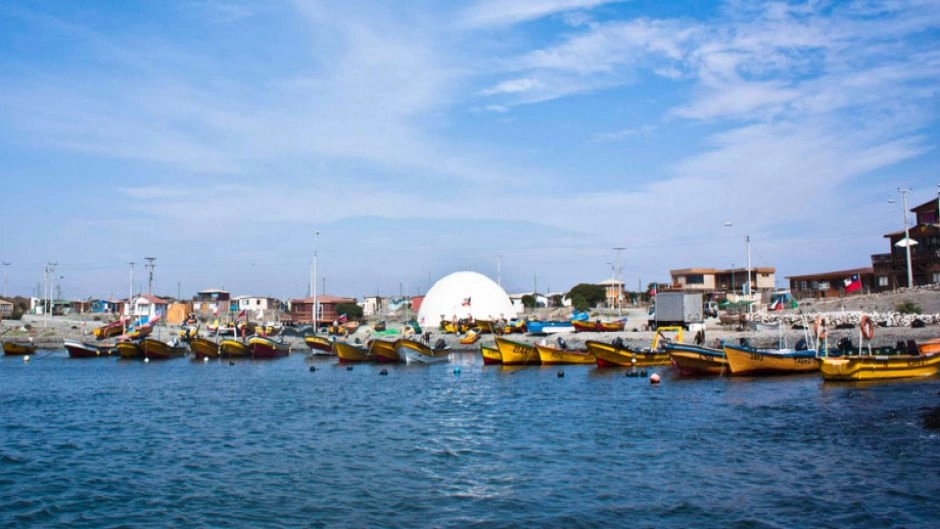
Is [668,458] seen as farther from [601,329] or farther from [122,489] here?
[601,329]

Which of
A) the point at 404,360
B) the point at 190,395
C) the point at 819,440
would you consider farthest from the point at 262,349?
the point at 819,440

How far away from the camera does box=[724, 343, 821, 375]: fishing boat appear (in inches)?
1266

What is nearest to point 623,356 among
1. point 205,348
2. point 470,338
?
point 470,338

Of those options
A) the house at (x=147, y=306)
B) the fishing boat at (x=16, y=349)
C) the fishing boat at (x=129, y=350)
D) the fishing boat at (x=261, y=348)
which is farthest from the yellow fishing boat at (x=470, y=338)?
the house at (x=147, y=306)

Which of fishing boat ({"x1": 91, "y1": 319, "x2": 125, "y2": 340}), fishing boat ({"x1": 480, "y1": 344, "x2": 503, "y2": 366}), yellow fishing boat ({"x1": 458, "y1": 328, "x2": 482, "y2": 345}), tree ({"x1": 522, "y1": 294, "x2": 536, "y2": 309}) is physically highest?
tree ({"x1": 522, "y1": 294, "x2": 536, "y2": 309})

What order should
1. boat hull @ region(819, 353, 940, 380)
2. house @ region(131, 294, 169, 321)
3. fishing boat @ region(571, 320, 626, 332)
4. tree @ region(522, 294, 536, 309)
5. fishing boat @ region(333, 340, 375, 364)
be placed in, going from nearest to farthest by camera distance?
boat hull @ region(819, 353, 940, 380) < fishing boat @ region(333, 340, 375, 364) < fishing boat @ region(571, 320, 626, 332) < house @ region(131, 294, 169, 321) < tree @ region(522, 294, 536, 309)

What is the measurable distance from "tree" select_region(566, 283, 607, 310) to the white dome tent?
63.0 ft

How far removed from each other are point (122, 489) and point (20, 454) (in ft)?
18.1

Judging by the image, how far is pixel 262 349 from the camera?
2167 inches

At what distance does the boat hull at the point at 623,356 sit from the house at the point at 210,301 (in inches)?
2977

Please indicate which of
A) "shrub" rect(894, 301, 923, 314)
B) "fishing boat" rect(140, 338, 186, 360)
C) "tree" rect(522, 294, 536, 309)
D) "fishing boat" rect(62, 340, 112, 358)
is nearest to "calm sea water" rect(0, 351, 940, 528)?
"fishing boat" rect(140, 338, 186, 360)

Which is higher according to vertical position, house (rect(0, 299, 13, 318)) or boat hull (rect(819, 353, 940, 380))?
house (rect(0, 299, 13, 318))

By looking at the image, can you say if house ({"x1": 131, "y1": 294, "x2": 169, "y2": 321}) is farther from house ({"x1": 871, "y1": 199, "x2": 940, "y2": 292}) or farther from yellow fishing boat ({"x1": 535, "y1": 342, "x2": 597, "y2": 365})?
house ({"x1": 871, "y1": 199, "x2": 940, "y2": 292})

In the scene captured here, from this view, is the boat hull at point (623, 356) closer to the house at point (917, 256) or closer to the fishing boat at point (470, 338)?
the fishing boat at point (470, 338)
